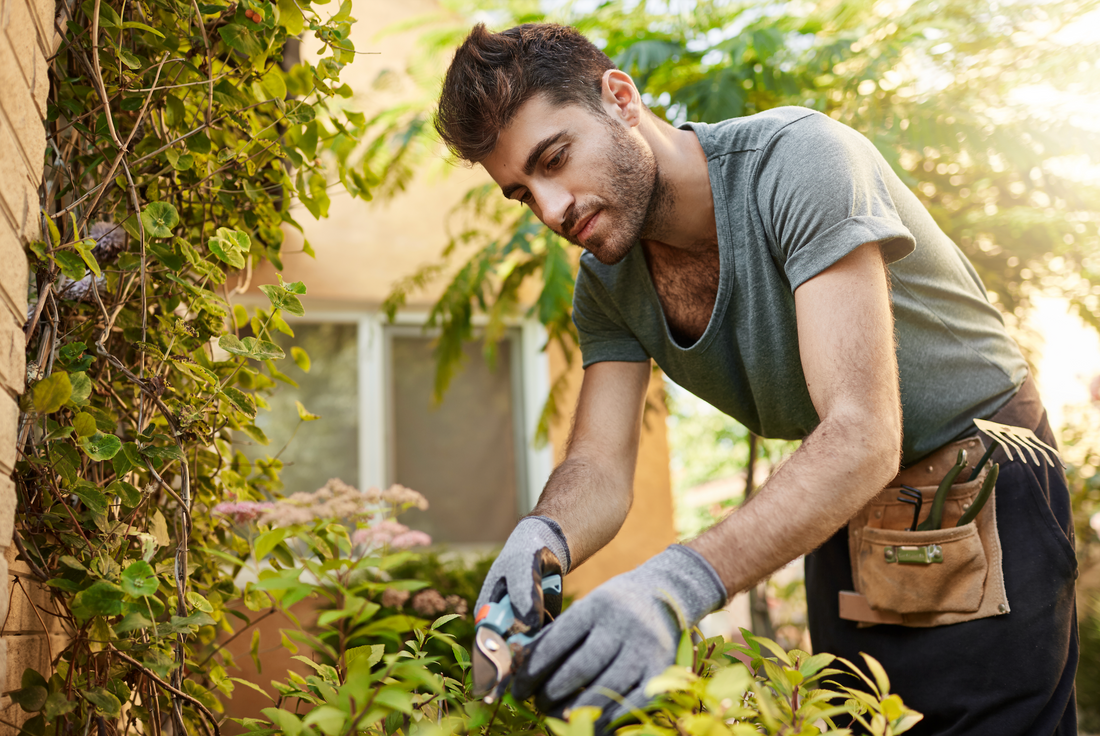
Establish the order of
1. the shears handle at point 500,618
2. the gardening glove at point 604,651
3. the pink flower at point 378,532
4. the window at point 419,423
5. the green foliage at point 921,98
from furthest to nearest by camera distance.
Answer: the window at point 419,423 → the green foliage at point 921,98 → the pink flower at point 378,532 → the shears handle at point 500,618 → the gardening glove at point 604,651

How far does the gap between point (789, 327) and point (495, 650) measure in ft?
2.98

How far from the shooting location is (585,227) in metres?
1.62

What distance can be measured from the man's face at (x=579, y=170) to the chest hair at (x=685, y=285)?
0.19 meters

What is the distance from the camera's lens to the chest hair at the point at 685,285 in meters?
1.74

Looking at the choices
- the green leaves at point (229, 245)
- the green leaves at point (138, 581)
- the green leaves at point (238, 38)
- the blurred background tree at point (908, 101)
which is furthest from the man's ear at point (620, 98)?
the blurred background tree at point (908, 101)

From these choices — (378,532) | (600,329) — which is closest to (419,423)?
(378,532)

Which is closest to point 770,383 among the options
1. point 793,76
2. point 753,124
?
point 753,124

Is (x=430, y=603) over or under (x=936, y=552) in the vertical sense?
under

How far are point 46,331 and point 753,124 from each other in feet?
4.27

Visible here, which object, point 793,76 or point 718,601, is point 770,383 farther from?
point 793,76

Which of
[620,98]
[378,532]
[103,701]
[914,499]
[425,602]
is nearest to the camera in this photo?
[103,701]

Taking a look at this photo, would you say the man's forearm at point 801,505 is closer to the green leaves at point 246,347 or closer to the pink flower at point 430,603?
the green leaves at point 246,347

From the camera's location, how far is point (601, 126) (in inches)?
63.7

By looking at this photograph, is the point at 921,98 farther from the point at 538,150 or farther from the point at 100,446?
the point at 100,446
